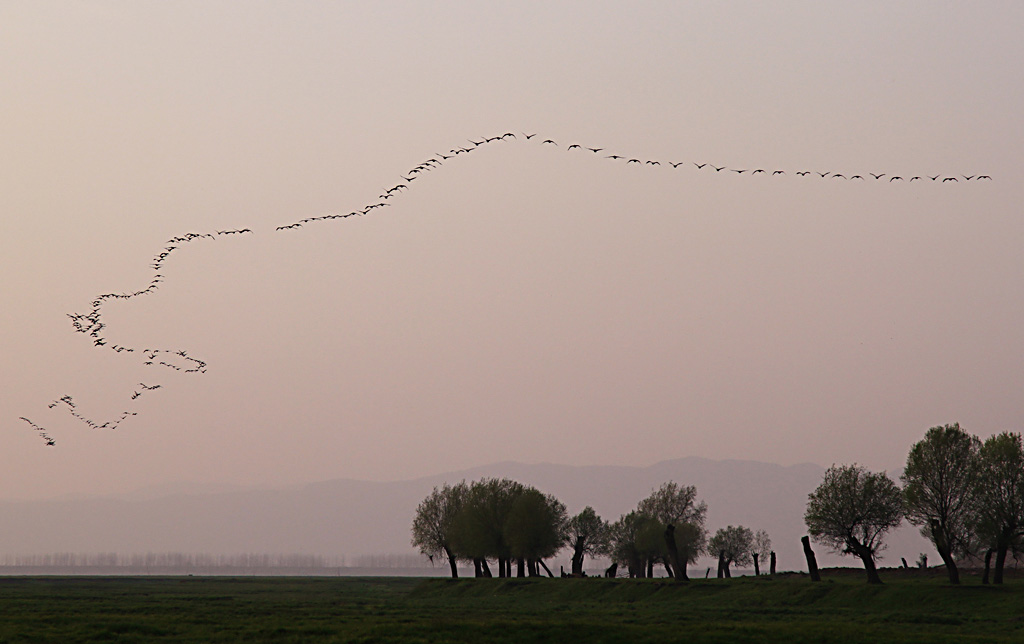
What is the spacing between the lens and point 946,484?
79.6 metres

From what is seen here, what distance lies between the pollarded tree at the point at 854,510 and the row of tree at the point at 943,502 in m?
0.08

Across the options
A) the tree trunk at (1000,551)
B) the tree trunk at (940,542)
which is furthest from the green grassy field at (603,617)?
the tree trunk at (1000,551)

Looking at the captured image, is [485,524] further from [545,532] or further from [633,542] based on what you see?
[633,542]

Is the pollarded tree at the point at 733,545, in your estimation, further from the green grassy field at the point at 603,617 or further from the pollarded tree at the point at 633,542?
the green grassy field at the point at 603,617

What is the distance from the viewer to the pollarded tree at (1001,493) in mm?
75812

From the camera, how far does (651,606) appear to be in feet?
247

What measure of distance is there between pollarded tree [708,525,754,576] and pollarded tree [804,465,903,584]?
60.8m

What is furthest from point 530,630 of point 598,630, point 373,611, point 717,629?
point 373,611

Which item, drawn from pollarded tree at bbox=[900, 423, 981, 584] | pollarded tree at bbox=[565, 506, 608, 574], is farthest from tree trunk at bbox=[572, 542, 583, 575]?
pollarded tree at bbox=[900, 423, 981, 584]

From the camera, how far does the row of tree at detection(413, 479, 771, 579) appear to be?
116062 mm

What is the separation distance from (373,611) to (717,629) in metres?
27.3

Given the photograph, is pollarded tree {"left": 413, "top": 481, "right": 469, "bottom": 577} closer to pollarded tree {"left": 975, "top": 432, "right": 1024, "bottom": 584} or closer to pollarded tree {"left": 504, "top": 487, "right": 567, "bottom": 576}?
pollarded tree {"left": 504, "top": 487, "right": 567, "bottom": 576}

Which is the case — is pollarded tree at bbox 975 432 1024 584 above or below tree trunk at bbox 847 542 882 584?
above

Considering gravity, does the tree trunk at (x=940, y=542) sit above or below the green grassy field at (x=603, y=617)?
above
